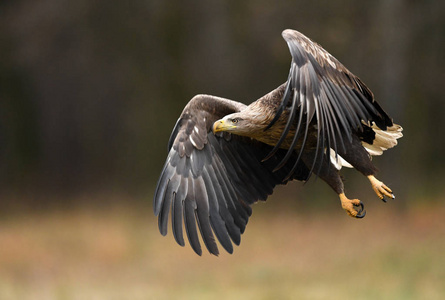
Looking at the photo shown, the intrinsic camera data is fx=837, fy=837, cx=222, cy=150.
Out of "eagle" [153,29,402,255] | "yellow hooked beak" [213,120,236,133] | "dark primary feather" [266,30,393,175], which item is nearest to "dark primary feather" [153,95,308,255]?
"eagle" [153,29,402,255]

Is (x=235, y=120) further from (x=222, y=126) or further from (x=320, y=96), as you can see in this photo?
(x=320, y=96)

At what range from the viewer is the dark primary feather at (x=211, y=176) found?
16.0ft

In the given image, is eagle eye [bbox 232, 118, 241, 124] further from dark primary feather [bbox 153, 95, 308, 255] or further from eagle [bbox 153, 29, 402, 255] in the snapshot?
dark primary feather [bbox 153, 95, 308, 255]

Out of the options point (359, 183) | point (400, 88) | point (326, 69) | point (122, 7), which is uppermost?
point (122, 7)

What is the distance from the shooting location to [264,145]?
513 cm

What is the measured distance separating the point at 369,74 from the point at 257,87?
4.25 ft

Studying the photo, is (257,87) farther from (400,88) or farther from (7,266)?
(7,266)

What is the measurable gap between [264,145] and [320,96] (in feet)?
3.68

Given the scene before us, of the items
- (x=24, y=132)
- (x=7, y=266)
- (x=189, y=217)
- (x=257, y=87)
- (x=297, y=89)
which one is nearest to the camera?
(x=297, y=89)

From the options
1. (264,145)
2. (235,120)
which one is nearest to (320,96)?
(235,120)

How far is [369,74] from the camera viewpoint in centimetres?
953

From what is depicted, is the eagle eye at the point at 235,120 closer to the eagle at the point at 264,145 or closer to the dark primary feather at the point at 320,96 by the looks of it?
the eagle at the point at 264,145

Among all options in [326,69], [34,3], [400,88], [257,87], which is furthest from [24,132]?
[326,69]

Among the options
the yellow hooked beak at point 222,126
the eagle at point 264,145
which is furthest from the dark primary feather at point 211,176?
the yellow hooked beak at point 222,126
